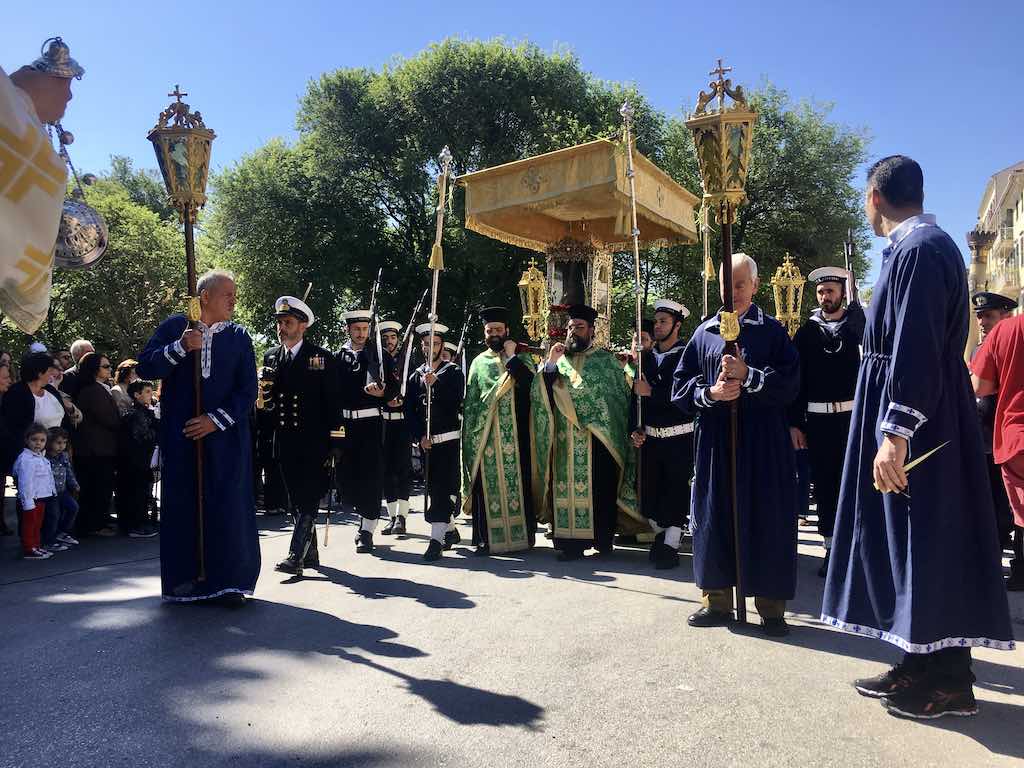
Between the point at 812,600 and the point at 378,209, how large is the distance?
23559 mm

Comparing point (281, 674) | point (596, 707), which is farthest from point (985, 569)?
point (281, 674)

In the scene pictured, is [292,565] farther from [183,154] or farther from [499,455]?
[183,154]

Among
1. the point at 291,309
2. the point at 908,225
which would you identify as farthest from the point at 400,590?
the point at 908,225

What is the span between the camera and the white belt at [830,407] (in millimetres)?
6453

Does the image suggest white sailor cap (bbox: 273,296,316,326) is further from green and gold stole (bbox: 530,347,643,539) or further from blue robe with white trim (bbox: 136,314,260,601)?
green and gold stole (bbox: 530,347,643,539)

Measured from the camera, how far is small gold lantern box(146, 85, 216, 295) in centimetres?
542

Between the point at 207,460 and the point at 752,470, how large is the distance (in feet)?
11.5

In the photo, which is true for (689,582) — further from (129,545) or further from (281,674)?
(129,545)

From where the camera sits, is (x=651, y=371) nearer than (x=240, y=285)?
Yes

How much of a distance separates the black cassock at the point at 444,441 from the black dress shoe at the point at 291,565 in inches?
56.1

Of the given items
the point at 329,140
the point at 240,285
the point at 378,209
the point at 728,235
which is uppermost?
the point at 329,140

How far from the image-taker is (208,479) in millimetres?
5422

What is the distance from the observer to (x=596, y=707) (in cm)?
354

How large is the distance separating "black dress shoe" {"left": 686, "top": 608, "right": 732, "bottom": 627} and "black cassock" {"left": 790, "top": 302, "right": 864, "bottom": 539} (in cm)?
193
